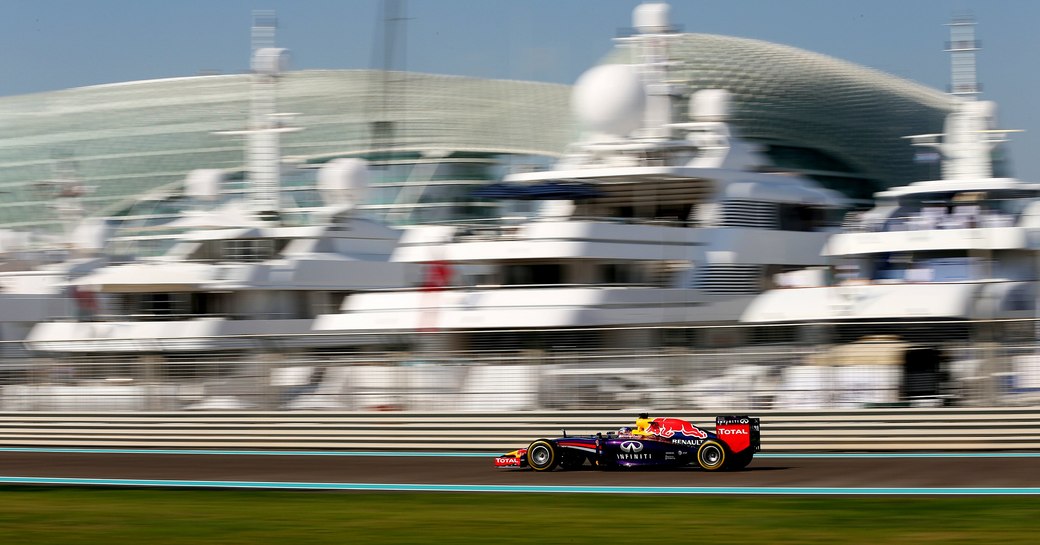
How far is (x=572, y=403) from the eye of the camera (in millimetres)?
19984

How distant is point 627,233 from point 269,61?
14.8 metres

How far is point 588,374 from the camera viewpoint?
19812 mm

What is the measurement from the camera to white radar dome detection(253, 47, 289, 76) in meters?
39.9

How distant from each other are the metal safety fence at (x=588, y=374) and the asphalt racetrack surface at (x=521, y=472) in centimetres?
132

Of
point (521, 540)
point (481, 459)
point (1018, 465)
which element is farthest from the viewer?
point (481, 459)

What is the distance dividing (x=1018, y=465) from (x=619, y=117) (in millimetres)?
18291

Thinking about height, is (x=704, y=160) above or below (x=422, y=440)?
above

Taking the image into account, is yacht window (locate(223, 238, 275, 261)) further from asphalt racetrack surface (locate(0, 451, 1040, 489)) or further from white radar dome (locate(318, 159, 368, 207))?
asphalt racetrack surface (locate(0, 451, 1040, 489))

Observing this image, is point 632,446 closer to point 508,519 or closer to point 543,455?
point 543,455

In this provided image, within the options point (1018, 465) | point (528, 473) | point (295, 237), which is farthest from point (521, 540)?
point (295, 237)

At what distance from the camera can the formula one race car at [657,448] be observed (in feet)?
52.4

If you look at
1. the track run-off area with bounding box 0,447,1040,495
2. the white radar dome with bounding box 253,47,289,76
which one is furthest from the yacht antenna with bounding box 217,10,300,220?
the track run-off area with bounding box 0,447,1040,495

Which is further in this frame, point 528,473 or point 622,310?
point 622,310

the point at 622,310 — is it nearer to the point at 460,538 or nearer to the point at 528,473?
the point at 528,473
